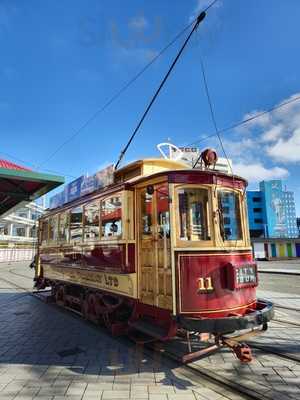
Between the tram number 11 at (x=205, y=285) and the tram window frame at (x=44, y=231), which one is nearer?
the tram number 11 at (x=205, y=285)

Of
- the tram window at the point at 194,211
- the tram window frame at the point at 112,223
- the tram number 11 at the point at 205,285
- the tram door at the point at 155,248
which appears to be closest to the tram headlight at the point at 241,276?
the tram number 11 at the point at 205,285

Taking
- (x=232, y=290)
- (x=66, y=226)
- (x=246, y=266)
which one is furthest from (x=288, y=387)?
(x=66, y=226)

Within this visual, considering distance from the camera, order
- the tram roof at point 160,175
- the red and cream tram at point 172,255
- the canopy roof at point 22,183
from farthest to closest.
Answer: the canopy roof at point 22,183, the tram roof at point 160,175, the red and cream tram at point 172,255

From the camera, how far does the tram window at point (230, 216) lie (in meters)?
5.50

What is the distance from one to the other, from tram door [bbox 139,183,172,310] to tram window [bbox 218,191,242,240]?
0.91m

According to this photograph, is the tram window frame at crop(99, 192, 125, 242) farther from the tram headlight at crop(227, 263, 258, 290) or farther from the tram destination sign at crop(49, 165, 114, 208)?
the tram headlight at crop(227, 263, 258, 290)

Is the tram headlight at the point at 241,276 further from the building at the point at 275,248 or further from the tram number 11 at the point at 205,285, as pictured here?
the building at the point at 275,248

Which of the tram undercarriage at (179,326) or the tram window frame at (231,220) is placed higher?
the tram window frame at (231,220)

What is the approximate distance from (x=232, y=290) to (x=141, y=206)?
7.39 feet

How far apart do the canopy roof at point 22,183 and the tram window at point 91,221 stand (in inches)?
40.9

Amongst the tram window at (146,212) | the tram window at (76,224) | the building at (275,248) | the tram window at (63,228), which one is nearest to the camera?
the tram window at (146,212)

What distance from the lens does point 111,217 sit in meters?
6.66

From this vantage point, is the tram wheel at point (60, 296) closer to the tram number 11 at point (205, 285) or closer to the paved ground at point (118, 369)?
the paved ground at point (118, 369)

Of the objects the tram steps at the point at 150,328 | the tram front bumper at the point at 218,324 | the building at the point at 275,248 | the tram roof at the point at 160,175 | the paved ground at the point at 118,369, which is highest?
the tram roof at the point at 160,175
